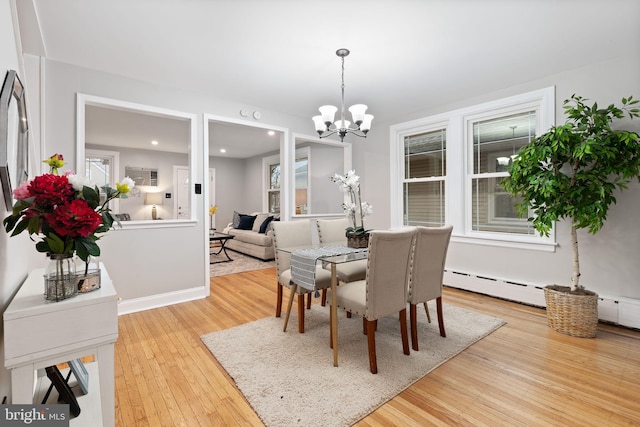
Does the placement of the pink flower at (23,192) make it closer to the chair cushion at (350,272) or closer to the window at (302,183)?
the chair cushion at (350,272)

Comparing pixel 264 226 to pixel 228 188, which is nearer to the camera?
pixel 264 226

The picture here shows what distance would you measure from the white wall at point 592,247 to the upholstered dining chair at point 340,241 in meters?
1.71

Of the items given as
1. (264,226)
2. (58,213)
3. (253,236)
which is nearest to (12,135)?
(58,213)

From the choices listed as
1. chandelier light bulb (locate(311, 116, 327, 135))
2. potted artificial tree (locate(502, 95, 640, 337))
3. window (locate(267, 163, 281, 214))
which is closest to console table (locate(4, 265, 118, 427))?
chandelier light bulb (locate(311, 116, 327, 135))

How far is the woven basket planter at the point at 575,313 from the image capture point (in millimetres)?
2551

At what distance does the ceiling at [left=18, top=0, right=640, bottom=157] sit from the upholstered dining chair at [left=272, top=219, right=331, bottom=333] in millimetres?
1588

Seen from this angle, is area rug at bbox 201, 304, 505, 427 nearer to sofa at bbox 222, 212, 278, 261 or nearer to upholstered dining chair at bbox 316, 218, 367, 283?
upholstered dining chair at bbox 316, 218, 367, 283

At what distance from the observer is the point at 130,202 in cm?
752

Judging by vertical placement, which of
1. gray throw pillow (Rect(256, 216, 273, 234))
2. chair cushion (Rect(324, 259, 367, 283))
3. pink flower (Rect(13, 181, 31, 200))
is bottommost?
chair cushion (Rect(324, 259, 367, 283))

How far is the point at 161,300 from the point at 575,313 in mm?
4072

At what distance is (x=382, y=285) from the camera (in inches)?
80.9

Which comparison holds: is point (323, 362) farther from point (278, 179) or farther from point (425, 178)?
point (278, 179)

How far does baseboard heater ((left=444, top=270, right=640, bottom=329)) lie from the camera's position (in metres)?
2.74

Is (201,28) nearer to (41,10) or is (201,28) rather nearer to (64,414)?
(41,10)
